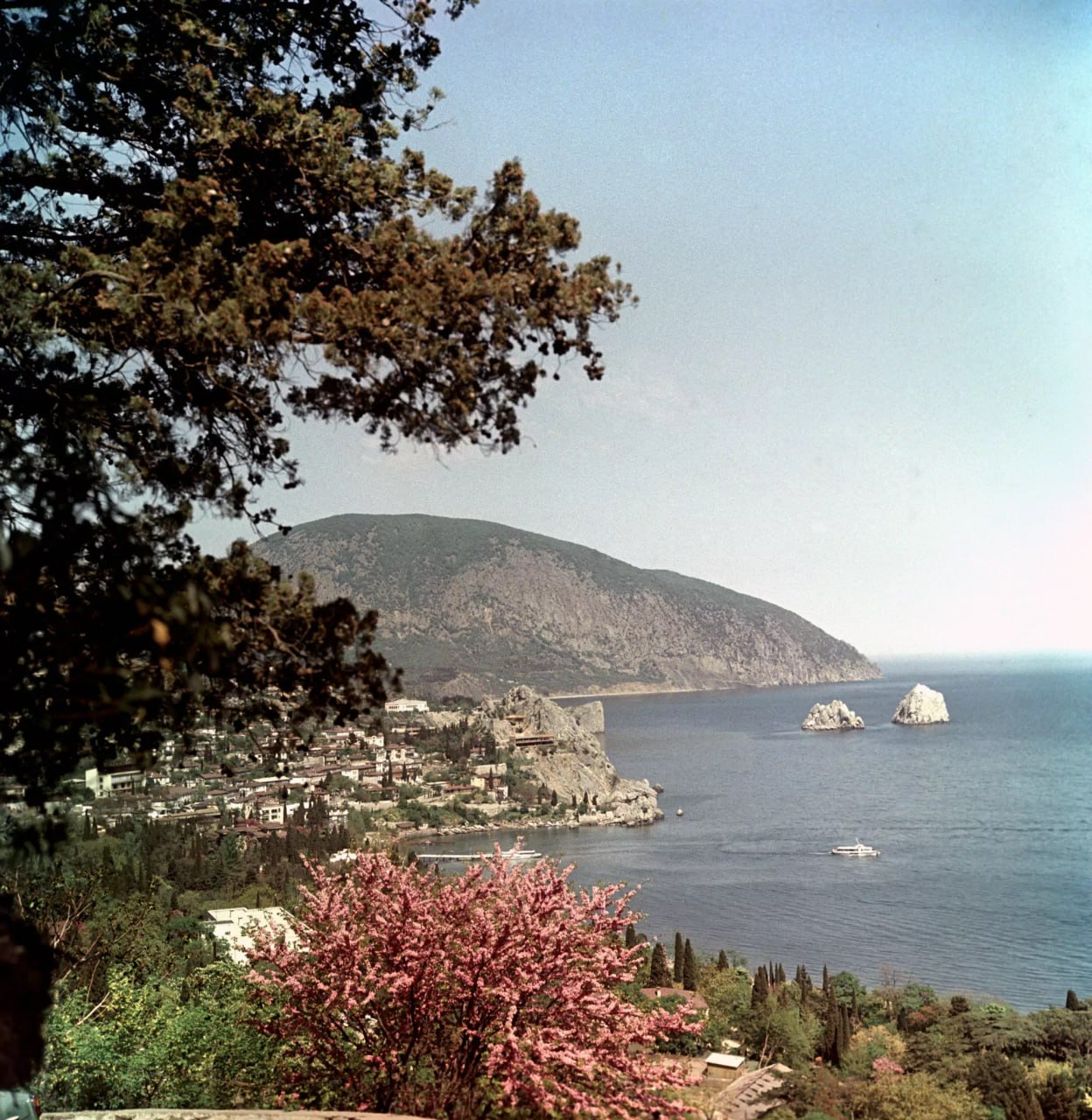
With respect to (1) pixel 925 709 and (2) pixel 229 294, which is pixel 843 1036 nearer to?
(2) pixel 229 294

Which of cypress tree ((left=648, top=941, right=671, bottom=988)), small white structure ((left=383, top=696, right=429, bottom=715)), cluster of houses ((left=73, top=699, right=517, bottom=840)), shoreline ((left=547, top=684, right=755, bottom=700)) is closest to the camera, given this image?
cypress tree ((left=648, top=941, right=671, bottom=988))

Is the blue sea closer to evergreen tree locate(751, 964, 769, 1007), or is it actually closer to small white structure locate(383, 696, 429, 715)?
evergreen tree locate(751, 964, 769, 1007)

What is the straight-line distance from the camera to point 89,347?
→ 4.20 meters

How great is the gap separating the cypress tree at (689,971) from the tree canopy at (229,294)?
26.1 meters

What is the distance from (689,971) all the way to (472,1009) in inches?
934

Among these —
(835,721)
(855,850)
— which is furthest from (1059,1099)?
(835,721)

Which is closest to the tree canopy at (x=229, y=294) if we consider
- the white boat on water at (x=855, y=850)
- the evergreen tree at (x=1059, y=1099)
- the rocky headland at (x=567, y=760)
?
the evergreen tree at (x=1059, y=1099)

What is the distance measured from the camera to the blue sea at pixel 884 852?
35125mm

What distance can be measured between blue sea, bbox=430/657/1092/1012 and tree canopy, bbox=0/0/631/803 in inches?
1251

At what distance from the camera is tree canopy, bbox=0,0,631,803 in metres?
3.97

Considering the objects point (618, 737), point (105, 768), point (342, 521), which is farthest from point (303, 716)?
point (342, 521)

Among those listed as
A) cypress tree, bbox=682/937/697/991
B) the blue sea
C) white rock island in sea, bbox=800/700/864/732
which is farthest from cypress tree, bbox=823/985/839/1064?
white rock island in sea, bbox=800/700/864/732

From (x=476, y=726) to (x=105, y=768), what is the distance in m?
98.8

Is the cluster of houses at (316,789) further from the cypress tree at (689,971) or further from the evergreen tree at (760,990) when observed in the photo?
the evergreen tree at (760,990)
